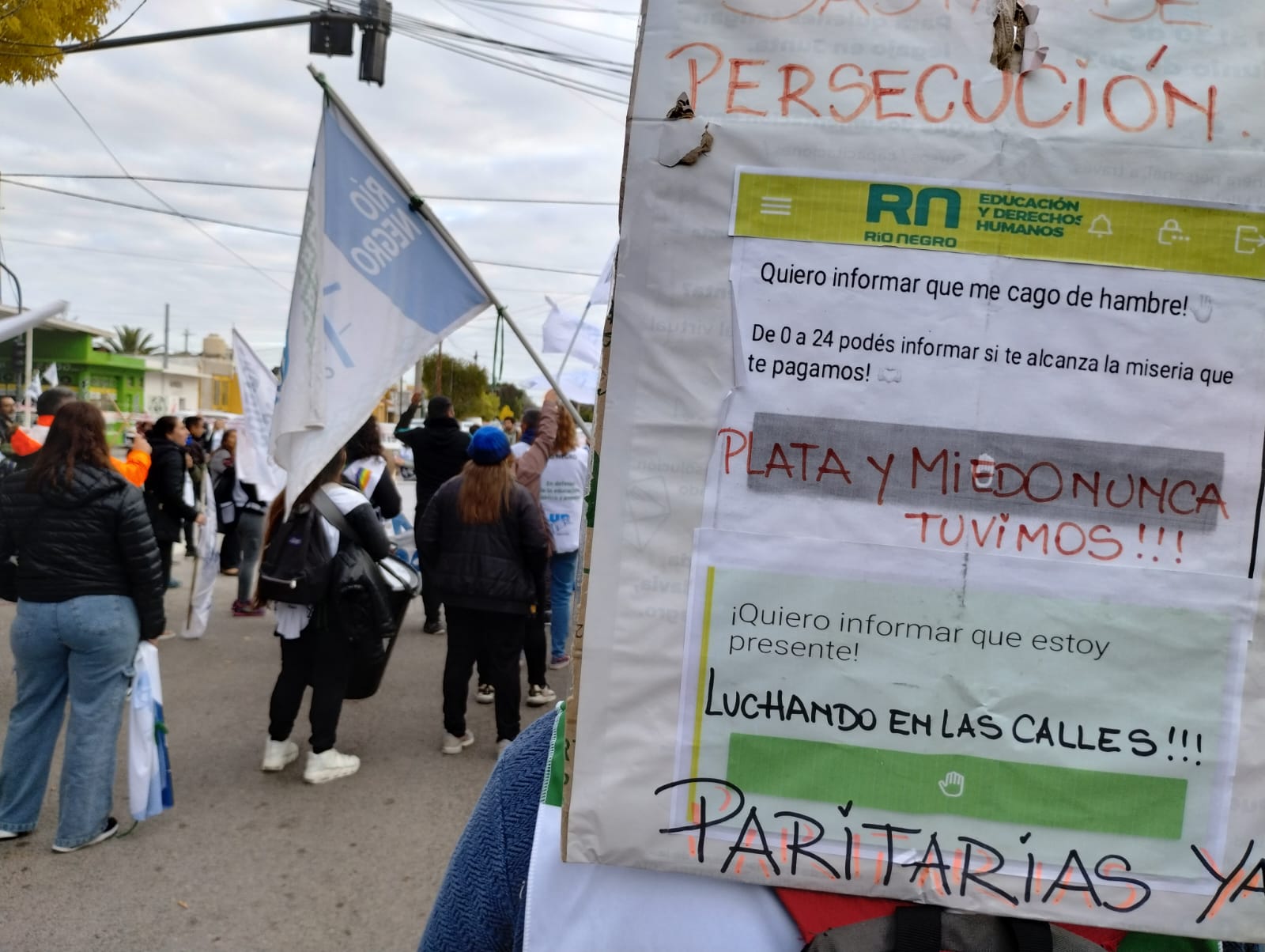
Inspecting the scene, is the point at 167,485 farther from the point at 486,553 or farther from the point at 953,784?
the point at 953,784

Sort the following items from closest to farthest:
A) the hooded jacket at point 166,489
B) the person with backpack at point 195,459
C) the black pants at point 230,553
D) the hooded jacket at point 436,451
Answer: the hooded jacket at point 166,489 → the hooded jacket at point 436,451 → the black pants at point 230,553 → the person with backpack at point 195,459

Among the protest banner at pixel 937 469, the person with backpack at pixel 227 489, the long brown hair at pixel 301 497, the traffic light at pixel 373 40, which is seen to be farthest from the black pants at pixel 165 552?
the protest banner at pixel 937 469

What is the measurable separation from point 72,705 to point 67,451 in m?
1.13

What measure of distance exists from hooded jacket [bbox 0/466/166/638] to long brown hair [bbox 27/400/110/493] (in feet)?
0.10

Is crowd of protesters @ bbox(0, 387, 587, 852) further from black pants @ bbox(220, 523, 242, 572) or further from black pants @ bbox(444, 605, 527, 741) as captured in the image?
black pants @ bbox(220, 523, 242, 572)

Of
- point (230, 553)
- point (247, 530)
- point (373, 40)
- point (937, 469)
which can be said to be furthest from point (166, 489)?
point (937, 469)

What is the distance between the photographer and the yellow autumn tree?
480 centimetres

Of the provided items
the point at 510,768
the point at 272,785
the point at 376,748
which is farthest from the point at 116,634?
the point at 510,768

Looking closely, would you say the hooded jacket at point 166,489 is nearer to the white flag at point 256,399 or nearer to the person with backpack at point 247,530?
the white flag at point 256,399

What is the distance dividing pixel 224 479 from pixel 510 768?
8536mm

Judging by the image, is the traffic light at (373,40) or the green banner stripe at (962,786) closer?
Answer: the green banner stripe at (962,786)

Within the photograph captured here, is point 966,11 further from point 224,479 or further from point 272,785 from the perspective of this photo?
point 224,479

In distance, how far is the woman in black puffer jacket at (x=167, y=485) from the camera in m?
7.54

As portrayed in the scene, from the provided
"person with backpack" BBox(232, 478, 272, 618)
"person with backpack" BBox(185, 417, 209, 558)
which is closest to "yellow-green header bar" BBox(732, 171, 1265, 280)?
"person with backpack" BBox(232, 478, 272, 618)
